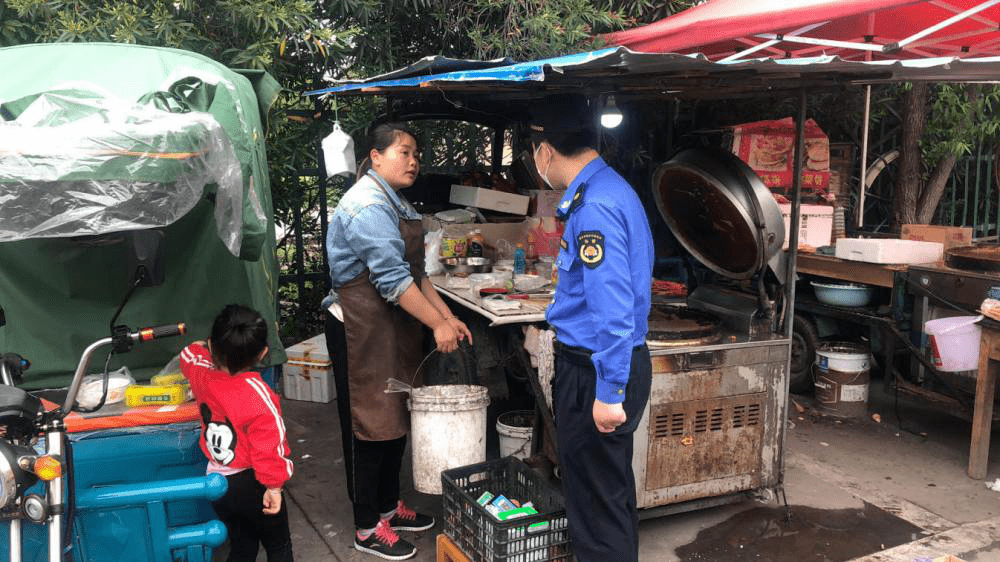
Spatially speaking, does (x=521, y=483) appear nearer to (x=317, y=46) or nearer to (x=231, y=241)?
(x=231, y=241)

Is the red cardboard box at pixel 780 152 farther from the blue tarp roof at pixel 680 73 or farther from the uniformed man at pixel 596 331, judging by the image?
the uniformed man at pixel 596 331

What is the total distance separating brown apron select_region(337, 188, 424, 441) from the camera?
3.61 meters

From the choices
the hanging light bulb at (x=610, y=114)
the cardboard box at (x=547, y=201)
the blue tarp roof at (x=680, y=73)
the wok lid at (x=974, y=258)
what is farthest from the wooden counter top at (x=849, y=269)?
the hanging light bulb at (x=610, y=114)

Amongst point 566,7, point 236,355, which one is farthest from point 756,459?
point 566,7

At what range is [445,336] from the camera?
3.68 meters

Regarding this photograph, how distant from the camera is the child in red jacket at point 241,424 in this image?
9.71 ft

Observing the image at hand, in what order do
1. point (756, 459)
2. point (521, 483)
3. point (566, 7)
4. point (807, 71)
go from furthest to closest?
point (566, 7) → point (756, 459) → point (521, 483) → point (807, 71)

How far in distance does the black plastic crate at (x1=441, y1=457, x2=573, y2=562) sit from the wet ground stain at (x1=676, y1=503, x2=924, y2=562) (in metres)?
0.85

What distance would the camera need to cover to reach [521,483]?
368 centimetres

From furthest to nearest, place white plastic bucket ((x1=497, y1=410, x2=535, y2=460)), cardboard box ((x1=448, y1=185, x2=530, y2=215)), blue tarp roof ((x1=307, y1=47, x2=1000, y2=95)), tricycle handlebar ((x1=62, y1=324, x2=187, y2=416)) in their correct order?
cardboard box ((x1=448, y1=185, x2=530, y2=215)), white plastic bucket ((x1=497, y1=410, x2=535, y2=460)), blue tarp roof ((x1=307, y1=47, x2=1000, y2=95)), tricycle handlebar ((x1=62, y1=324, x2=187, y2=416))

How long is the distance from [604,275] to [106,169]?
5.80ft

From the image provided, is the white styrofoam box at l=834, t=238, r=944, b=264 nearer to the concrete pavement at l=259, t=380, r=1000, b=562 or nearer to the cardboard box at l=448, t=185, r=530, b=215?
the concrete pavement at l=259, t=380, r=1000, b=562

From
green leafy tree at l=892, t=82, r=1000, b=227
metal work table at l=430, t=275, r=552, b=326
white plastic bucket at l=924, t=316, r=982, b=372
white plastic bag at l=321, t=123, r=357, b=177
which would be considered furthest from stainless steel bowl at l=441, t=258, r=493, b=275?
green leafy tree at l=892, t=82, r=1000, b=227

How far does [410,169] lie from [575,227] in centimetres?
112
